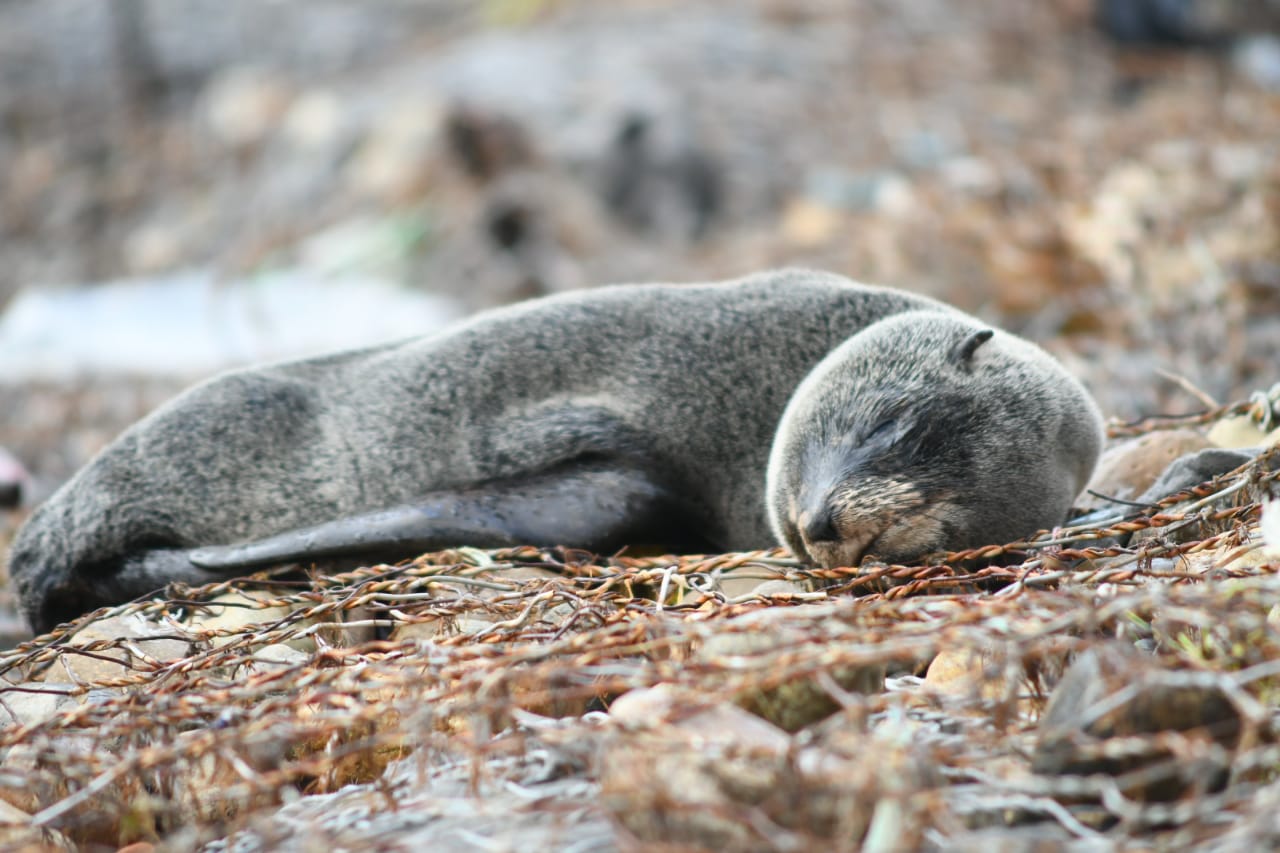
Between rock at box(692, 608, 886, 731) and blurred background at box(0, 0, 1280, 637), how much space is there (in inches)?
160

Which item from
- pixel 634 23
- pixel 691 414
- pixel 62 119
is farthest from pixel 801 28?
pixel 691 414

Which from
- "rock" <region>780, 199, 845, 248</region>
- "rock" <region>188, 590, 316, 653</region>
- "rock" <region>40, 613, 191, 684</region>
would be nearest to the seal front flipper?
"rock" <region>188, 590, 316, 653</region>

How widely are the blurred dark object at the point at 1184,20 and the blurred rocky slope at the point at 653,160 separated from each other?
114mm

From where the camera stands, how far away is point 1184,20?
14.0 metres

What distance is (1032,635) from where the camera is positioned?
2.46 meters

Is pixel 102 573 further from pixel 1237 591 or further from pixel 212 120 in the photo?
pixel 212 120

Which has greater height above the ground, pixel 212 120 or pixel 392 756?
pixel 212 120

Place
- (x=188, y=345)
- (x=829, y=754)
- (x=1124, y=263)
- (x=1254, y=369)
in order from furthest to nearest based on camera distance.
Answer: (x=188, y=345) < (x=1124, y=263) < (x=1254, y=369) < (x=829, y=754)

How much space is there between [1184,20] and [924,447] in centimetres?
1225

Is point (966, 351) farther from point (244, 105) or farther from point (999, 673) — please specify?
point (244, 105)

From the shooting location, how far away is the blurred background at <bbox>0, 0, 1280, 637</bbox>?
27.0ft

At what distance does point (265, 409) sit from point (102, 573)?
87 cm

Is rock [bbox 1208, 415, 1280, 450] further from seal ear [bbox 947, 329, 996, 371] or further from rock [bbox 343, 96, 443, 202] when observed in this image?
rock [bbox 343, 96, 443, 202]

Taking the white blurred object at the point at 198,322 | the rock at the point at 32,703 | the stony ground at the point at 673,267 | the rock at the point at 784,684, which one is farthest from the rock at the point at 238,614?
the white blurred object at the point at 198,322
